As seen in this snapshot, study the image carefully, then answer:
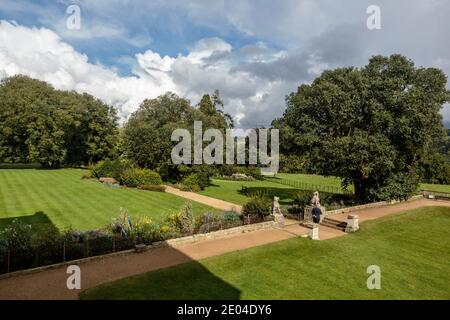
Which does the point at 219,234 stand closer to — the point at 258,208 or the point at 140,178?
the point at 258,208

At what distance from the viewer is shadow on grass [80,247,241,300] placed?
32.6ft

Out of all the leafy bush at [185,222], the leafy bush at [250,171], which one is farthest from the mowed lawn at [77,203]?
the leafy bush at [250,171]

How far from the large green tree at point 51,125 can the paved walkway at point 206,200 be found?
2916 cm

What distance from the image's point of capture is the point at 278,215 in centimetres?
1894

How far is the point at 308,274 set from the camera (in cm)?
1209

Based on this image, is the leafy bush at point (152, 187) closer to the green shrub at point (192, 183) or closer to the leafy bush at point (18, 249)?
the green shrub at point (192, 183)

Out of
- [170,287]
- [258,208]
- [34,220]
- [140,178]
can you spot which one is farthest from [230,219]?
[140,178]

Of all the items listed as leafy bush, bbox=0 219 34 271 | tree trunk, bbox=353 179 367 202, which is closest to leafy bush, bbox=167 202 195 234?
leafy bush, bbox=0 219 34 271

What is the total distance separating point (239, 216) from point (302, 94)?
1451 centimetres

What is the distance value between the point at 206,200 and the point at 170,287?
66.0 ft

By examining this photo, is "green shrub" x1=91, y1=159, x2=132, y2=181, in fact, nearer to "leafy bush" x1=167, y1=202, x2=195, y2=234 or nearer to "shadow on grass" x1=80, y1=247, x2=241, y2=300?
"leafy bush" x1=167, y1=202, x2=195, y2=234

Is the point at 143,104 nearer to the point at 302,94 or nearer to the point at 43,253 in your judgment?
the point at 302,94
